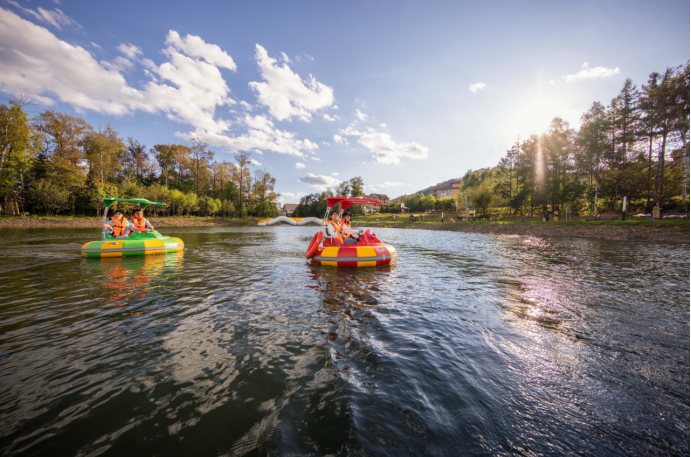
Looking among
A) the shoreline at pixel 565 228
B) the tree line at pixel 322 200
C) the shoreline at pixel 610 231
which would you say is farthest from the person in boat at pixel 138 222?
the tree line at pixel 322 200

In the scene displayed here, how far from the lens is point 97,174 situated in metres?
46.4

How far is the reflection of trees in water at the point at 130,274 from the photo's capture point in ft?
21.8

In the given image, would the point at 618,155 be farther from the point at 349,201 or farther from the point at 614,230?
the point at 349,201

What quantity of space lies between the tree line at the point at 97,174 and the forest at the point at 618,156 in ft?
197

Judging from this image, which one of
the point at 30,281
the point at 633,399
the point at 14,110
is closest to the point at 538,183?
the point at 633,399

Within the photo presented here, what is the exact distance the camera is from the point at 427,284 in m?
8.30

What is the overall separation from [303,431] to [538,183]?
153 feet

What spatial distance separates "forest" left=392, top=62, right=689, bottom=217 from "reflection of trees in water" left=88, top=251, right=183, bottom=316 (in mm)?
43661

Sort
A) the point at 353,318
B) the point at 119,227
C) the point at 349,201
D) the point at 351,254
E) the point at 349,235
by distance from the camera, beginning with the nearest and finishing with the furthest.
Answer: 1. the point at 353,318
2. the point at 351,254
3. the point at 349,235
4. the point at 349,201
5. the point at 119,227

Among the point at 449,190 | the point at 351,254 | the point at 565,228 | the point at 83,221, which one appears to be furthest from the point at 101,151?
the point at 449,190

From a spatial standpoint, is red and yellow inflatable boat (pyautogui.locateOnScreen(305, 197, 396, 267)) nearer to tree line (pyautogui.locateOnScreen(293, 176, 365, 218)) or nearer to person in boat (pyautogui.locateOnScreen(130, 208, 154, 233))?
person in boat (pyautogui.locateOnScreen(130, 208, 154, 233))

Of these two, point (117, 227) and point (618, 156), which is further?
point (618, 156)

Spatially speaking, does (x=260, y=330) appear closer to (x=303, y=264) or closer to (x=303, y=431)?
(x=303, y=431)

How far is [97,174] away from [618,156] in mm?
82064
